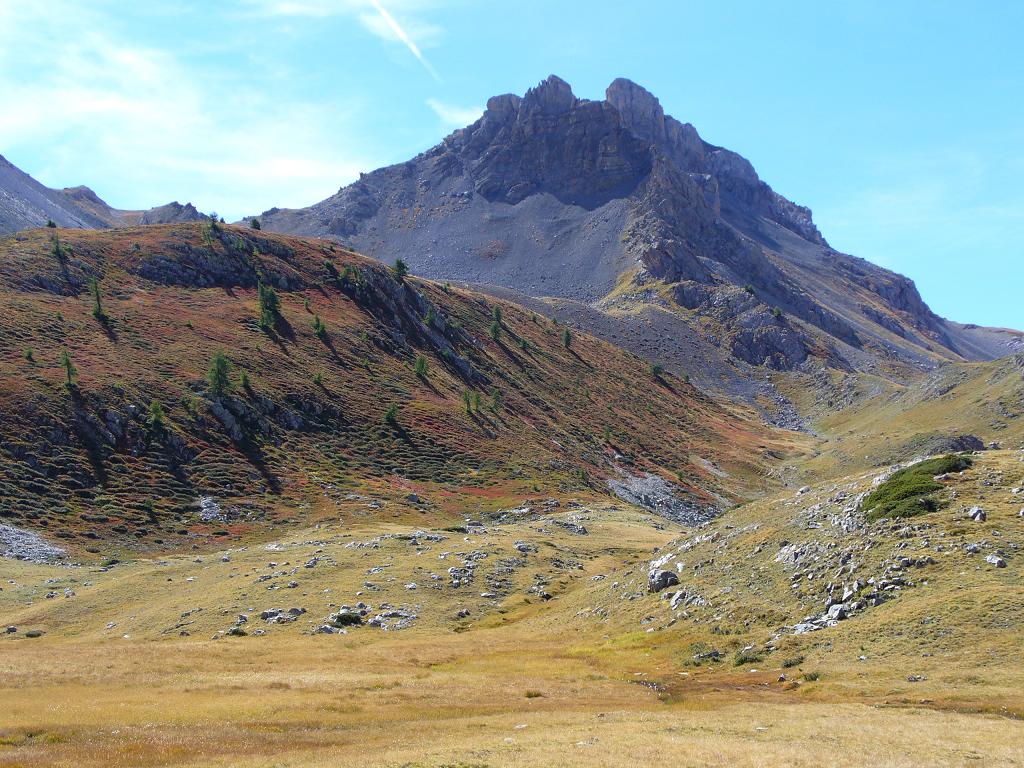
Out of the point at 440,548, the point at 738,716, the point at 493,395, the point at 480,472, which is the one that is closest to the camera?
the point at 738,716

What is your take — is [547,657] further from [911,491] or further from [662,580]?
[911,491]

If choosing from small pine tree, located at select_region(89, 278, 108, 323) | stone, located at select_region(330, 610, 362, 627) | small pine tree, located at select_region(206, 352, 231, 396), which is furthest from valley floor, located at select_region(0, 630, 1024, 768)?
small pine tree, located at select_region(89, 278, 108, 323)

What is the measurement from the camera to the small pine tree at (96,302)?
347 feet

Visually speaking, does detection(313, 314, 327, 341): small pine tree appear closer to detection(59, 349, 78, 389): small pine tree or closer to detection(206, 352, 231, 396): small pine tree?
detection(206, 352, 231, 396): small pine tree

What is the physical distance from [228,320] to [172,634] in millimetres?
79577

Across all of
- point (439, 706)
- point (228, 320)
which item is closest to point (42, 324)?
point (228, 320)

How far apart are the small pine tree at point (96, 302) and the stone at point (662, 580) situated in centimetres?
9266

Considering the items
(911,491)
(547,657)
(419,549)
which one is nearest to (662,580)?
(547,657)

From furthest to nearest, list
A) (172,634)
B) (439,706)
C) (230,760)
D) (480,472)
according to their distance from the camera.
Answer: (480,472), (172,634), (439,706), (230,760)

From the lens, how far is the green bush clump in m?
41.6

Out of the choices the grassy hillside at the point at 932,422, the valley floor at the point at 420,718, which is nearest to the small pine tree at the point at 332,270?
the grassy hillside at the point at 932,422

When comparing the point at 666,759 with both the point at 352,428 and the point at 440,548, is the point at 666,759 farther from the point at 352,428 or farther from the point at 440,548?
the point at 352,428

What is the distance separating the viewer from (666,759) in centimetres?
2136

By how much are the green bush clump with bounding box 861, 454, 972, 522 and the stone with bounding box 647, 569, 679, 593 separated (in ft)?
43.4
